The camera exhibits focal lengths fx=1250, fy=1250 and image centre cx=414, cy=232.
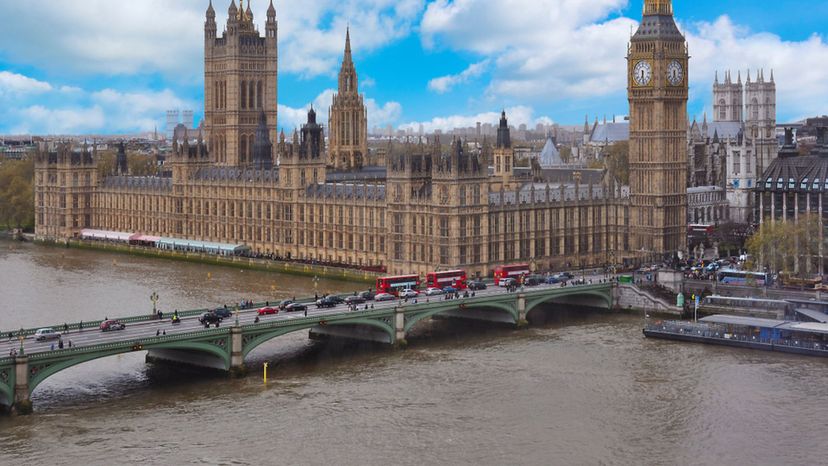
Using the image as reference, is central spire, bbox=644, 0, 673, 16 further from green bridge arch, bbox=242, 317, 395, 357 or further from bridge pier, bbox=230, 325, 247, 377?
bridge pier, bbox=230, 325, 247, 377

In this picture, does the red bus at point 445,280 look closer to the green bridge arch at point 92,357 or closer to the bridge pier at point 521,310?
the bridge pier at point 521,310

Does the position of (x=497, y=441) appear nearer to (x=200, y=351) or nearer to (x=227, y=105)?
(x=200, y=351)

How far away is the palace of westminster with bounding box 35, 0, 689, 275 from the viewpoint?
93188mm

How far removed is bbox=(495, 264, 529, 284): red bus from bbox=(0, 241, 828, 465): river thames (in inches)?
334

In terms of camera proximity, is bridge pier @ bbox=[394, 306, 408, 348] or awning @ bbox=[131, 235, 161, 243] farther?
awning @ bbox=[131, 235, 161, 243]

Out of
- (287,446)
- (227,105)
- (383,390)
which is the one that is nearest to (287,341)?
(383,390)

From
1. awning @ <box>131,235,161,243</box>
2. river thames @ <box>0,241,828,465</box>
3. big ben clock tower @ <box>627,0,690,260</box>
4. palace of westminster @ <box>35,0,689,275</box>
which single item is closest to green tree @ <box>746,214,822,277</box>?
big ben clock tower @ <box>627,0,690,260</box>

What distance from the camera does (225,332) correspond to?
61.4 m

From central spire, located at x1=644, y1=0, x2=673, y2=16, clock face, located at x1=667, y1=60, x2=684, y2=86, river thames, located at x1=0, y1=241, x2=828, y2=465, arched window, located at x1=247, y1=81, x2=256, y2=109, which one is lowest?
river thames, located at x1=0, y1=241, x2=828, y2=465

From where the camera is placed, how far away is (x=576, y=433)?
171 feet

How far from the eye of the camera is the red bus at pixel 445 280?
82188mm

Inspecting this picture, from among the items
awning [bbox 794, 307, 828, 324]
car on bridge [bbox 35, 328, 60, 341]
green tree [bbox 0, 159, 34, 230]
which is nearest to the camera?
car on bridge [bbox 35, 328, 60, 341]

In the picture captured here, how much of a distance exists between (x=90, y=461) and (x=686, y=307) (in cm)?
4526

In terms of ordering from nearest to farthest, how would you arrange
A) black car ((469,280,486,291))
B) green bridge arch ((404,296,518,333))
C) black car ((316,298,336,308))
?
green bridge arch ((404,296,518,333)) < black car ((316,298,336,308)) < black car ((469,280,486,291))
